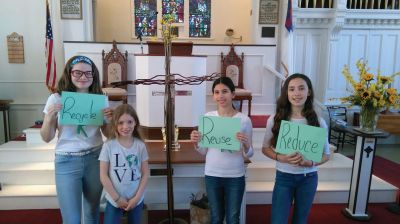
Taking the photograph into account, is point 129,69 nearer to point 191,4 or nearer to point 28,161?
point 28,161

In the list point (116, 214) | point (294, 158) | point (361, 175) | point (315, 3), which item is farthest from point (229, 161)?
point (315, 3)

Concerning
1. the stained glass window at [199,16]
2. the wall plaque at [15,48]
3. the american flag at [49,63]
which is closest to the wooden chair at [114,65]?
the american flag at [49,63]

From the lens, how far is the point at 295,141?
1.87 metres

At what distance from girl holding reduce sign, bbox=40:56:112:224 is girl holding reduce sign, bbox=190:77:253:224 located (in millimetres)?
592

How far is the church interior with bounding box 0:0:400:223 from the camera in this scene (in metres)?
3.72

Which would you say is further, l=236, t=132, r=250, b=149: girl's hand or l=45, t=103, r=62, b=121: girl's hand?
l=236, t=132, r=250, b=149: girl's hand

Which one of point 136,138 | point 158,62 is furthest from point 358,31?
point 136,138

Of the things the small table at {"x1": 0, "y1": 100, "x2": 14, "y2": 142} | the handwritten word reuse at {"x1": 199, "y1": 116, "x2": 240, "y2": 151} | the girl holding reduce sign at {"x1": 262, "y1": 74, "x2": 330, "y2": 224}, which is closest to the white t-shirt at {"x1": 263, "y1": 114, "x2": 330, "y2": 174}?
the girl holding reduce sign at {"x1": 262, "y1": 74, "x2": 330, "y2": 224}

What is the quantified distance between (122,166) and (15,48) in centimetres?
500

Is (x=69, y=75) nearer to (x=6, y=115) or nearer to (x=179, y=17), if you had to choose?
(x=6, y=115)

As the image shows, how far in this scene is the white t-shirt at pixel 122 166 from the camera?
71.3 inches

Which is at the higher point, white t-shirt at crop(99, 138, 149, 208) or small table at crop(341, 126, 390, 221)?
white t-shirt at crop(99, 138, 149, 208)

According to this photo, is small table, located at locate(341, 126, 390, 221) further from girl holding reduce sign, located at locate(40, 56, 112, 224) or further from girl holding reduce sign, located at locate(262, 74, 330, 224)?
girl holding reduce sign, located at locate(40, 56, 112, 224)

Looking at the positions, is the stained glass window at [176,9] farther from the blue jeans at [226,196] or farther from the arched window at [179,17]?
the blue jeans at [226,196]
